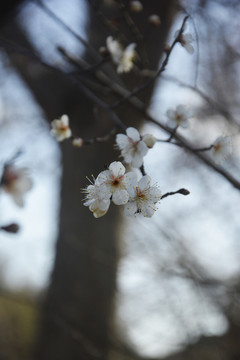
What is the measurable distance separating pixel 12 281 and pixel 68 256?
3799 millimetres

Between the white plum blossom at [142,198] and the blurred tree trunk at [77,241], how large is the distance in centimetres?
144

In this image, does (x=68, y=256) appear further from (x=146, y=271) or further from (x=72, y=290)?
(x=146, y=271)

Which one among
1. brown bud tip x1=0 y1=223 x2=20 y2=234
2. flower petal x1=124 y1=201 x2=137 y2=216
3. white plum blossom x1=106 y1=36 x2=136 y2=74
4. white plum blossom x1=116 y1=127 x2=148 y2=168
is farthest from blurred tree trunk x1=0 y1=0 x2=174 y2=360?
brown bud tip x1=0 y1=223 x2=20 y2=234

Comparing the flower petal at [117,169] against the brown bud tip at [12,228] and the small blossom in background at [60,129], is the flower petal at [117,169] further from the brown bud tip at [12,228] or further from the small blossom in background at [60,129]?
the small blossom in background at [60,129]

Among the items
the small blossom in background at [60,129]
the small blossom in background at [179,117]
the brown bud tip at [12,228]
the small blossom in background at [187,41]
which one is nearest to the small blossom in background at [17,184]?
the brown bud tip at [12,228]

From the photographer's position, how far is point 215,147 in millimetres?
947

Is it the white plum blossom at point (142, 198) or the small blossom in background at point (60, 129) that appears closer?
the white plum blossom at point (142, 198)

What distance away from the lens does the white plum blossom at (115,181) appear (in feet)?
2.23

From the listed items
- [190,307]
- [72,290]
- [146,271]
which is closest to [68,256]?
[72,290]

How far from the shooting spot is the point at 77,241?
2564 mm

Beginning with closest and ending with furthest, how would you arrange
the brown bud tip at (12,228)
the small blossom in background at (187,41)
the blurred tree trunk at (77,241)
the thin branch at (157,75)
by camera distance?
the brown bud tip at (12,228) < the thin branch at (157,75) < the small blossom in background at (187,41) < the blurred tree trunk at (77,241)

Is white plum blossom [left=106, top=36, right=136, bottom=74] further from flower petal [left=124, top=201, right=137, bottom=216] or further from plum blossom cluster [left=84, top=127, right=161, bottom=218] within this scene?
flower petal [left=124, top=201, right=137, bottom=216]

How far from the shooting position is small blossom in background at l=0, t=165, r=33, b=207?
677 mm

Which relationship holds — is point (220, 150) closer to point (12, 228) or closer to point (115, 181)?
point (115, 181)
